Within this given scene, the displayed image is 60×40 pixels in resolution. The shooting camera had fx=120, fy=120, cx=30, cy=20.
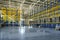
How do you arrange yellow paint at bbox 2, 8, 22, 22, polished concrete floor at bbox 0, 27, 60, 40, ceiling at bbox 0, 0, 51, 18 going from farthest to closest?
yellow paint at bbox 2, 8, 22, 22 < ceiling at bbox 0, 0, 51, 18 < polished concrete floor at bbox 0, 27, 60, 40

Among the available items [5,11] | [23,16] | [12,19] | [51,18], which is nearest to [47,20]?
[51,18]

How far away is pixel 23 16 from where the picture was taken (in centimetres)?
1419

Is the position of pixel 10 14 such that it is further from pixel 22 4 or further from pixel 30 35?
pixel 30 35

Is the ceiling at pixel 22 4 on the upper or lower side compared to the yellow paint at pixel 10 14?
upper

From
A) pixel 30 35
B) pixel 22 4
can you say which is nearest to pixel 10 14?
pixel 22 4

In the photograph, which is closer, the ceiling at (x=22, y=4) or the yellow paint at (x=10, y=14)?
the ceiling at (x=22, y=4)

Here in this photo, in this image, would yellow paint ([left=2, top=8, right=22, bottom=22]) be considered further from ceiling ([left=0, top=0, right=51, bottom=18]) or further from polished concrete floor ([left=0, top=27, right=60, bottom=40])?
polished concrete floor ([left=0, top=27, right=60, bottom=40])

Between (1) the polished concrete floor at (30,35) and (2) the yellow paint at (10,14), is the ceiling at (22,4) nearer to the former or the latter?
(2) the yellow paint at (10,14)

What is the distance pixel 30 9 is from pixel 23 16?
6.30 feet

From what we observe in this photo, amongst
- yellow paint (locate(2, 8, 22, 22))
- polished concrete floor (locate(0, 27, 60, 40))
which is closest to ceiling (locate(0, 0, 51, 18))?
yellow paint (locate(2, 8, 22, 22))

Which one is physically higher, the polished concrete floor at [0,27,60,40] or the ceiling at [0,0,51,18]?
the ceiling at [0,0,51,18]

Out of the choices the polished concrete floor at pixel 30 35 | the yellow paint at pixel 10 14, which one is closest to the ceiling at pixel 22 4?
the yellow paint at pixel 10 14

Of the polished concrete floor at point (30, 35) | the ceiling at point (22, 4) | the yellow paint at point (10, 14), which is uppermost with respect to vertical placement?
the ceiling at point (22, 4)

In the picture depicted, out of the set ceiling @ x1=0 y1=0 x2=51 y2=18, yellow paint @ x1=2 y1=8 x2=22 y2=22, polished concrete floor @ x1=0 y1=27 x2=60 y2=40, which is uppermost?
ceiling @ x1=0 y1=0 x2=51 y2=18
